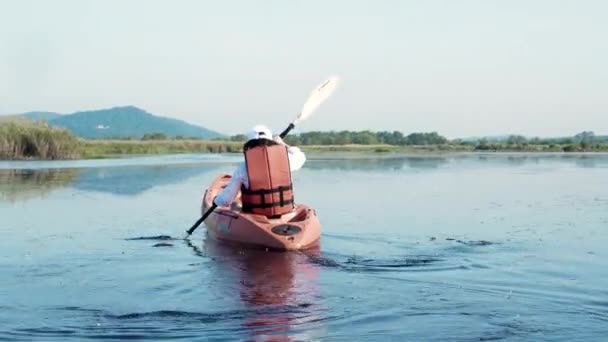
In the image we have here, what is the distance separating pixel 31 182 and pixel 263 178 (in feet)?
42.1

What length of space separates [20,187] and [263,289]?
44.1 ft

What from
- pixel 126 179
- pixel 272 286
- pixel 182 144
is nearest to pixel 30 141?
pixel 126 179

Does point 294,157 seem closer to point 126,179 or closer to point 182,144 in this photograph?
point 126,179

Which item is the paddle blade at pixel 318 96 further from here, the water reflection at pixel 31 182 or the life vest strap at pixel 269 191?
the water reflection at pixel 31 182

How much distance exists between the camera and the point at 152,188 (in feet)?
64.4

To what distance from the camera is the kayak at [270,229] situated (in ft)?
31.1

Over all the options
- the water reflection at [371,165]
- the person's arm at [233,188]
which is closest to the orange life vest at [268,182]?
the person's arm at [233,188]

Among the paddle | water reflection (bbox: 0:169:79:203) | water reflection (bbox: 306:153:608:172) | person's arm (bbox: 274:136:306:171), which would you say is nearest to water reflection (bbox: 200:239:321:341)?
person's arm (bbox: 274:136:306:171)

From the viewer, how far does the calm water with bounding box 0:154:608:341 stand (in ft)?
19.5

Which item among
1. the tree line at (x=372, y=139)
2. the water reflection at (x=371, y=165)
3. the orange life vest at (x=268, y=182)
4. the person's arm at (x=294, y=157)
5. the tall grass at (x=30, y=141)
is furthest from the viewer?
the tree line at (x=372, y=139)

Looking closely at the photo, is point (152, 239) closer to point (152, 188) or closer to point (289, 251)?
point (289, 251)

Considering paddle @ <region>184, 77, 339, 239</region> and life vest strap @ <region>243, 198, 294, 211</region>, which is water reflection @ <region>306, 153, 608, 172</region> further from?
life vest strap @ <region>243, 198, 294, 211</region>

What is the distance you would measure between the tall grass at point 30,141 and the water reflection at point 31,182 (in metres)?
7.72

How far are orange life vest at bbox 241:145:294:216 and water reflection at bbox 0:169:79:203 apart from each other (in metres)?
7.94
